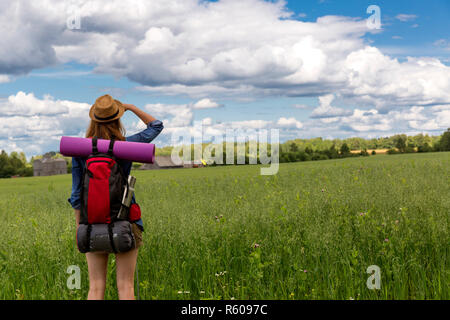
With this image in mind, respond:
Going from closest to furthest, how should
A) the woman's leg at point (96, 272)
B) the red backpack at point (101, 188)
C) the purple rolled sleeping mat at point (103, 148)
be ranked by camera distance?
the red backpack at point (101, 188) < the purple rolled sleeping mat at point (103, 148) < the woman's leg at point (96, 272)

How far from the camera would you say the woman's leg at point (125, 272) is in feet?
13.2

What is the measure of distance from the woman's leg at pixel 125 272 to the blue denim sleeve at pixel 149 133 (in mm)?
1224

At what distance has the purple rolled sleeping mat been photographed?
3.84m

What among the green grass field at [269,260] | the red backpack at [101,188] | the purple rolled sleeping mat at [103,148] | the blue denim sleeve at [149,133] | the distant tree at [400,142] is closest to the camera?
the red backpack at [101,188]

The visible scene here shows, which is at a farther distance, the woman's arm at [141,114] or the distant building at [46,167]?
the distant building at [46,167]

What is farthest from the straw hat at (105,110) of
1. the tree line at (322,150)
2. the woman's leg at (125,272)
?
the tree line at (322,150)

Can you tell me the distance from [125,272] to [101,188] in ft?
3.20

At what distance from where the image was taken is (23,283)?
6.02 meters

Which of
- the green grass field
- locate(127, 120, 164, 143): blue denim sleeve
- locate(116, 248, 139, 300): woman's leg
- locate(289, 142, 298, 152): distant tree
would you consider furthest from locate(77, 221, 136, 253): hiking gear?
locate(289, 142, 298, 152): distant tree

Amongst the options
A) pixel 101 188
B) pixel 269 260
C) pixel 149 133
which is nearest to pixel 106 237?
pixel 101 188

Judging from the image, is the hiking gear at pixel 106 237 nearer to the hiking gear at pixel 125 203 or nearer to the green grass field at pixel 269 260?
the hiking gear at pixel 125 203

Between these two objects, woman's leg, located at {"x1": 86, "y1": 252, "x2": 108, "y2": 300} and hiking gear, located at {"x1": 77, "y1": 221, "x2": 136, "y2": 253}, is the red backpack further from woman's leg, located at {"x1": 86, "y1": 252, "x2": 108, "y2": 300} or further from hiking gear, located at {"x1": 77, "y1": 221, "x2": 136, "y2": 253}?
woman's leg, located at {"x1": 86, "y1": 252, "x2": 108, "y2": 300}
